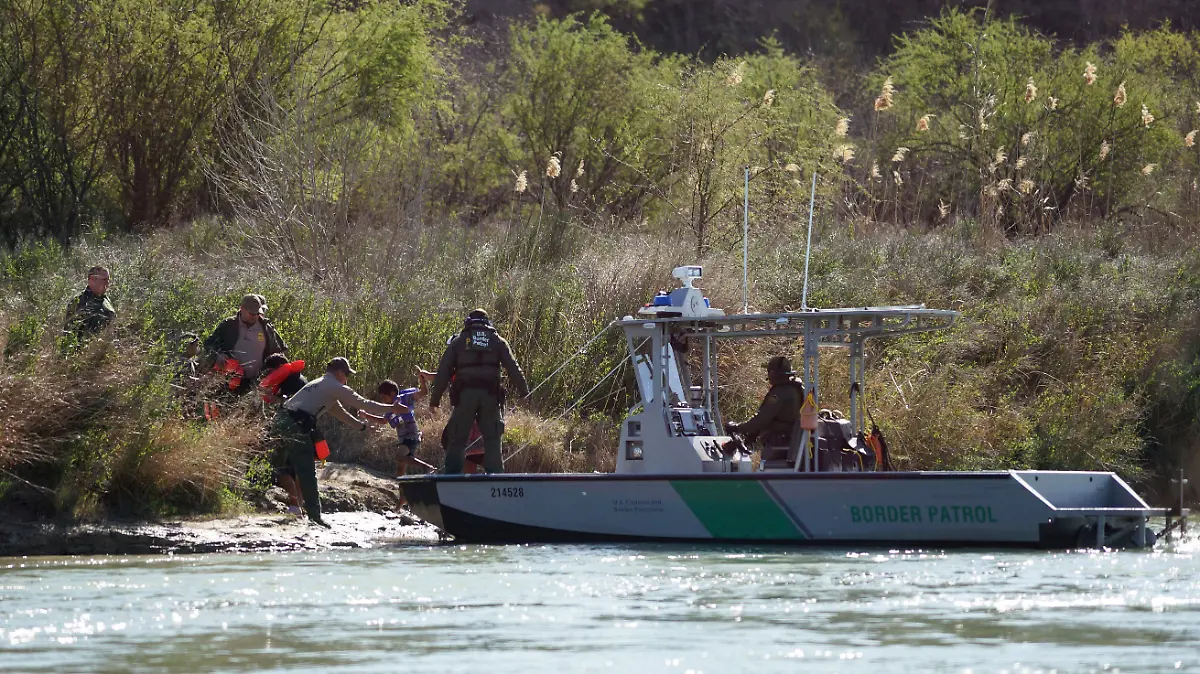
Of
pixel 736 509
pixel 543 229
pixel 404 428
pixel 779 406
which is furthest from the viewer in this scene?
pixel 543 229

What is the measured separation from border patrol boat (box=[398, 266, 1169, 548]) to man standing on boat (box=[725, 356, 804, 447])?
13cm

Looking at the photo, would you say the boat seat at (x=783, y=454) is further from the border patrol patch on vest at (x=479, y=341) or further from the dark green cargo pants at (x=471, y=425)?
the border patrol patch on vest at (x=479, y=341)

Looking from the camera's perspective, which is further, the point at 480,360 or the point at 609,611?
the point at 480,360

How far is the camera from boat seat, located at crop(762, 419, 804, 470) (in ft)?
52.2

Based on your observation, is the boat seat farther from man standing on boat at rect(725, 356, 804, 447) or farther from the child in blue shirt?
the child in blue shirt

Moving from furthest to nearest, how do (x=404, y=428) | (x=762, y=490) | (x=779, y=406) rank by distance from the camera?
(x=404, y=428), (x=779, y=406), (x=762, y=490)

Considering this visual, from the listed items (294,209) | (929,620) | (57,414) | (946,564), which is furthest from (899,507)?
(294,209)

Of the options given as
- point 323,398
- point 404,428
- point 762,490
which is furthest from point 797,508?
point 404,428

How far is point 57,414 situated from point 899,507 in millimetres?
7013

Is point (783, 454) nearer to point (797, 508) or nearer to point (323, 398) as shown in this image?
point (797, 508)

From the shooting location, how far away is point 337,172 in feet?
89.7

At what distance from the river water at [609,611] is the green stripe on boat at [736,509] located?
23 centimetres

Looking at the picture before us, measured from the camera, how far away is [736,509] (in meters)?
15.7

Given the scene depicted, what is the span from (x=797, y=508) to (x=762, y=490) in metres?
0.32
